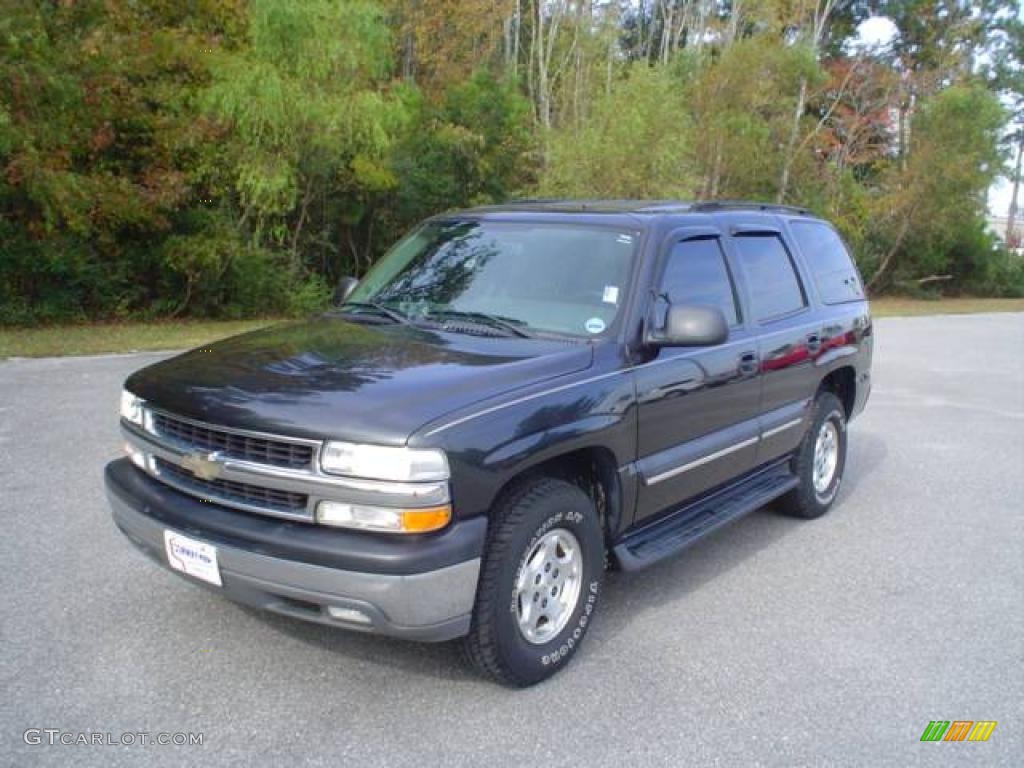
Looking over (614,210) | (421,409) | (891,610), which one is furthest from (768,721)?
(614,210)

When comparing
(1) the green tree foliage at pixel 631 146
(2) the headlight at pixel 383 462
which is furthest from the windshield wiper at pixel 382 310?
(1) the green tree foliage at pixel 631 146

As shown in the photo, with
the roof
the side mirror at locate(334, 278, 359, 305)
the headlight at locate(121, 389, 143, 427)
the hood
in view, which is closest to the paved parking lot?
the headlight at locate(121, 389, 143, 427)

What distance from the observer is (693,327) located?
3803 mm

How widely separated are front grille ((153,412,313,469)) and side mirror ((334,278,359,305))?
4.83 ft

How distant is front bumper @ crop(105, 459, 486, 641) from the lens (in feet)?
9.70

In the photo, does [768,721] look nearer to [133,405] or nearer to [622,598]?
[622,598]

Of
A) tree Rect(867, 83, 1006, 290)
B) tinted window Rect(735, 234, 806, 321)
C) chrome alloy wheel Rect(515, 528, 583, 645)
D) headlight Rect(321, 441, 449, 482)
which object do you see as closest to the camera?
headlight Rect(321, 441, 449, 482)

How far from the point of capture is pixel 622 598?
4387mm

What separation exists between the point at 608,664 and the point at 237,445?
1.75 m

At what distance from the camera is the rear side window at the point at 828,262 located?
18.6 ft

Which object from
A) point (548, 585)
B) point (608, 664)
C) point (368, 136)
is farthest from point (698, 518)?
point (368, 136)

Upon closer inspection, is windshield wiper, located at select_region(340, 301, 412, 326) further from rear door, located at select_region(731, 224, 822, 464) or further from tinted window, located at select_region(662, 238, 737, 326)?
rear door, located at select_region(731, 224, 822, 464)

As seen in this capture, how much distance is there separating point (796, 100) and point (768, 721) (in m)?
28.6

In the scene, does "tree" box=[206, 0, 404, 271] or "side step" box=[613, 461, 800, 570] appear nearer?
"side step" box=[613, 461, 800, 570]
